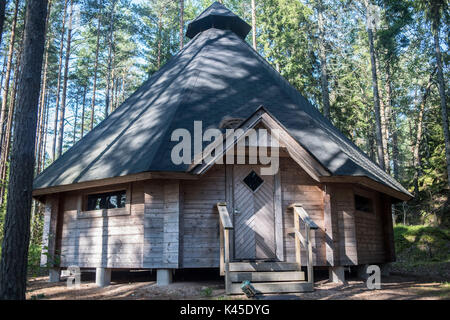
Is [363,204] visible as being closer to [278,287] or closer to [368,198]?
[368,198]

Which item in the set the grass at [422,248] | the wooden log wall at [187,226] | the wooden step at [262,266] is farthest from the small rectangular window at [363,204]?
the grass at [422,248]

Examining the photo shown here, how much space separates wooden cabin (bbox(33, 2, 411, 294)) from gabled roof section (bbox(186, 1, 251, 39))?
16.7 ft

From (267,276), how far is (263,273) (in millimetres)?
105

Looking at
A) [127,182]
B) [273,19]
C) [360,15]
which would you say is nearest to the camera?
[127,182]

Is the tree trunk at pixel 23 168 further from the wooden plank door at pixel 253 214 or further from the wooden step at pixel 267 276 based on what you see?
the wooden plank door at pixel 253 214

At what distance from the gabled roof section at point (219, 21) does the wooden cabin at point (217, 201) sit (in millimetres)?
5084

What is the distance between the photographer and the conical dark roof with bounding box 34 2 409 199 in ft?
27.9

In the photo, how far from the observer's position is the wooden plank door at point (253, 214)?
27.7 ft

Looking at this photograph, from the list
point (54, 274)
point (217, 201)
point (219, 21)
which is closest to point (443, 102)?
point (219, 21)

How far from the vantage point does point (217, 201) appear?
8.44 m

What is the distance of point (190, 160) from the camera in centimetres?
798
